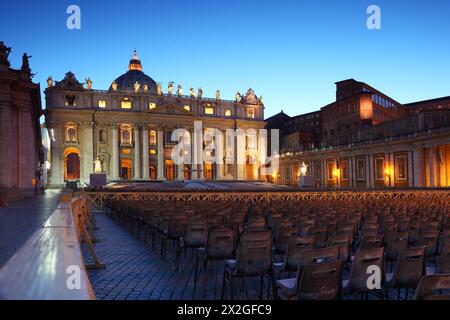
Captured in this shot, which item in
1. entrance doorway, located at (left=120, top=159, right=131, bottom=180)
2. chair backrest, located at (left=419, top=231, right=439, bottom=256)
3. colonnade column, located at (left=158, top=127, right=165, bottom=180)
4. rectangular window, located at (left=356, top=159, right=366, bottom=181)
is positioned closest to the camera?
chair backrest, located at (left=419, top=231, right=439, bottom=256)

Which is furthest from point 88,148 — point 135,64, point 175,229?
point 175,229

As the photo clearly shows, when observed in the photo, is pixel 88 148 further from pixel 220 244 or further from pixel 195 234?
pixel 220 244

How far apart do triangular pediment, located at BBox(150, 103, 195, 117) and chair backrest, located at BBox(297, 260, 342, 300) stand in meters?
76.6

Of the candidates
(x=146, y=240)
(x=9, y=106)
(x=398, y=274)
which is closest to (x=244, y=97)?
(x=9, y=106)

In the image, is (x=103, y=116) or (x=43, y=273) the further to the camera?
(x=103, y=116)

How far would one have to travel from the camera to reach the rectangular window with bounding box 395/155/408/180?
44.5m

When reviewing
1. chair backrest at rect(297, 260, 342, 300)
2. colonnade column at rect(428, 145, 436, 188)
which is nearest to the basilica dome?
colonnade column at rect(428, 145, 436, 188)

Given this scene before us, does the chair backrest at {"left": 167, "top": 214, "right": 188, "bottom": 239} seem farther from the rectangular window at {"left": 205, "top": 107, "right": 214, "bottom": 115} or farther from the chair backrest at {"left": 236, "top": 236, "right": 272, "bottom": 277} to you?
the rectangular window at {"left": 205, "top": 107, "right": 214, "bottom": 115}
